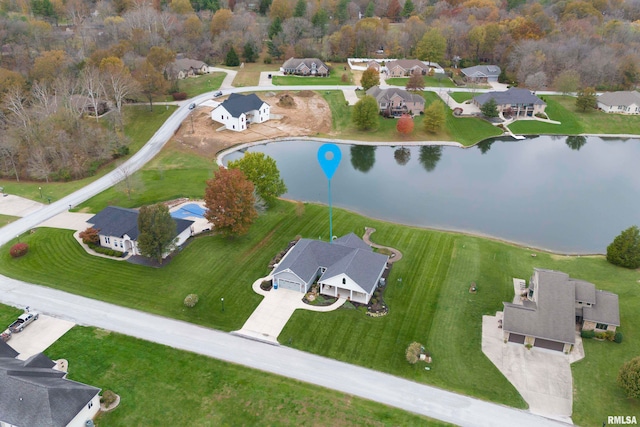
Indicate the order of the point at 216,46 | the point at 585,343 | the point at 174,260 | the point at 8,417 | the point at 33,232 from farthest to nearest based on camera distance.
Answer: the point at 216,46, the point at 33,232, the point at 174,260, the point at 585,343, the point at 8,417

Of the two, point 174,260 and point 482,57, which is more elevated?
point 482,57

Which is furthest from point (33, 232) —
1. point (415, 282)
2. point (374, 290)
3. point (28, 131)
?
point (415, 282)

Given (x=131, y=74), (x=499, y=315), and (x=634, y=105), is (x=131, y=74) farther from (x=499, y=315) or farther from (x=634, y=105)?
(x=634, y=105)

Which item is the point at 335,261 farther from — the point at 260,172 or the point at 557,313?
the point at 557,313

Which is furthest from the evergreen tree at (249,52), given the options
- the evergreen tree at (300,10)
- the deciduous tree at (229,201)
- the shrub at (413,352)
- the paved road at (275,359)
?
the shrub at (413,352)

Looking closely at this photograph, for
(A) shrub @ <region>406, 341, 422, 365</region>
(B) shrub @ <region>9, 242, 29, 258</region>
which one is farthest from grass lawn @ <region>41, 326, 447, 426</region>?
(B) shrub @ <region>9, 242, 29, 258</region>
